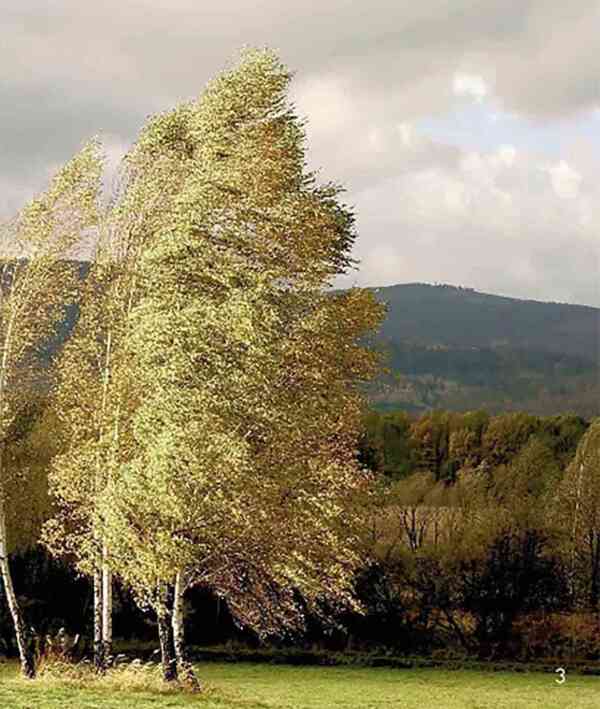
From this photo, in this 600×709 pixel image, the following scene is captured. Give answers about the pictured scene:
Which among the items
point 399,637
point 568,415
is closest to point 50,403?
point 399,637

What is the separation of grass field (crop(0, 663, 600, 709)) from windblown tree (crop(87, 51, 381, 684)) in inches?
110

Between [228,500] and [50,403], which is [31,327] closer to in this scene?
[50,403]

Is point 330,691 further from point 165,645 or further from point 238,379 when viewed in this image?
point 238,379

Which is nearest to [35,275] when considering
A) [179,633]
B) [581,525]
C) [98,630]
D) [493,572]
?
[98,630]

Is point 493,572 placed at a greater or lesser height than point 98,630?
lesser

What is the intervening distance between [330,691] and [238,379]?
433 inches

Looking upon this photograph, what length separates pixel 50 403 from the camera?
2912cm

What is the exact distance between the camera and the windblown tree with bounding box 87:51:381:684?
25.2 meters

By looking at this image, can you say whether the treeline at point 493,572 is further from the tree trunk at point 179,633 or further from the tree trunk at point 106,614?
the tree trunk at point 179,633

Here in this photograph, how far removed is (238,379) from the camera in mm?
25188

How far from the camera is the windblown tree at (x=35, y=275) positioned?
90.9 feet

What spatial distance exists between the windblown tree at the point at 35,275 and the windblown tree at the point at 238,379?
5.99 feet

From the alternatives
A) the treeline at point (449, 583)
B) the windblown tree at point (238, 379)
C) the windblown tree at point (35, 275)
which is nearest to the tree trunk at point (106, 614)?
the windblown tree at point (238, 379)

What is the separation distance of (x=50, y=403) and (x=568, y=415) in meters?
76.8
